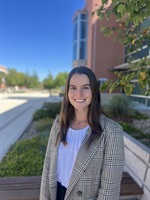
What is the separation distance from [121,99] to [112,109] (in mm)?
783

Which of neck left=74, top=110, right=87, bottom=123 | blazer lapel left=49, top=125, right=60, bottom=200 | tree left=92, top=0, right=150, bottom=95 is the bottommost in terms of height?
blazer lapel left=49, top=125, right=60, bottom=200

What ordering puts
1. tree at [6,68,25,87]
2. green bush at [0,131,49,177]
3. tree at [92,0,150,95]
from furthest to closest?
tree at [6,68,25,87], green bush at [0,131,49,177], tree at [92,0,150,95]

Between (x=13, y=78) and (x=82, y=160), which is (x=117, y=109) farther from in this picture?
(x=13, y=78)

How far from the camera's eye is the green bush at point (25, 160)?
350 centimetres

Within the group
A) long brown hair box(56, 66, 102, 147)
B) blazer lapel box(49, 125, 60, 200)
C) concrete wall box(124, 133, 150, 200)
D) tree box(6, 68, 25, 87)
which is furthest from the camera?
tree box(6, 68, 25, 87)

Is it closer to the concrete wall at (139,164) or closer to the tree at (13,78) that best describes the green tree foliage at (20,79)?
the tree at (13,78)

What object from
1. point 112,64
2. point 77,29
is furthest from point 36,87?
point 112,64

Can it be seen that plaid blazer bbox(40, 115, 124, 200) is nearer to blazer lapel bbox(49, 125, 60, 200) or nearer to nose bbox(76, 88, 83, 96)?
blazer lapel bbox(49, 125, 60, 200)

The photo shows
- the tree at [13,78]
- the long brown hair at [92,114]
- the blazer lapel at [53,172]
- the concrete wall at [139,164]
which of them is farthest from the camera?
the tree at [13,78]

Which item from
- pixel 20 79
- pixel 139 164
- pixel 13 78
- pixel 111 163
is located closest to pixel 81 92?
pixel 111 163

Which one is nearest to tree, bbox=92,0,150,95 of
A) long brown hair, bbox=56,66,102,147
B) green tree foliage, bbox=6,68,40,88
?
long brown hair, bbox=56,66,102,147

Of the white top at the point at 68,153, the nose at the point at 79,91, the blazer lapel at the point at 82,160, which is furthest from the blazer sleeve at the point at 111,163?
the nose at the point at 79,91

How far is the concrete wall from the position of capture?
8.21 ft

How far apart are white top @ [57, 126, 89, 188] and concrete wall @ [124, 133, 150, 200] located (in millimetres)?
1270
